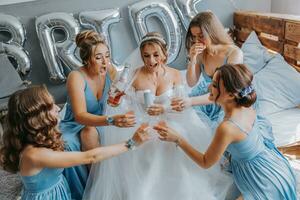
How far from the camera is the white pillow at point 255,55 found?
2.34 m

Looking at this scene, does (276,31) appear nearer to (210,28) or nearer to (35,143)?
(210,28)

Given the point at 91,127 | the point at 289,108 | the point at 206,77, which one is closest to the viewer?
the point at 91,127

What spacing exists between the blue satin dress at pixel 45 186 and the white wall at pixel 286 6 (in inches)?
82.9

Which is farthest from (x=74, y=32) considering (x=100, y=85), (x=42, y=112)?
(x=42, y=112)

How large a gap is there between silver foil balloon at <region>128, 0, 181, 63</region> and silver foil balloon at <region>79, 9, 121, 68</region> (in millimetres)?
144

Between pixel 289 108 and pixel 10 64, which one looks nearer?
pixel 289 108

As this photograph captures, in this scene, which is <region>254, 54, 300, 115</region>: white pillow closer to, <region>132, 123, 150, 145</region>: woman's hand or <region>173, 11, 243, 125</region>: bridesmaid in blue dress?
<region>173, 11, 243, 125</region>: bridesmaid in blue dress

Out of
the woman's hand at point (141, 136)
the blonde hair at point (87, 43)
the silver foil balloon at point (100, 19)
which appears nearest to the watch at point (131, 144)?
the woman's hand at point (141, 136)

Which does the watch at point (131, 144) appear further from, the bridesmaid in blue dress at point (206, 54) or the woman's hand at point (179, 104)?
the bridesmaid in blue dress at point (206, 54)

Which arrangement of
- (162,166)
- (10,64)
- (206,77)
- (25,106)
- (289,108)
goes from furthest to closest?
(10,64), (289,108), (206,77), (162,166), (25,106)

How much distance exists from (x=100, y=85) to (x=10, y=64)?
101 centimetres

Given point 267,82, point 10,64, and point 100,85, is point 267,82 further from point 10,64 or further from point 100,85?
point 10,64

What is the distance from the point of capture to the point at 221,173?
1382mm

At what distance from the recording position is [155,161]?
4.39 ft
